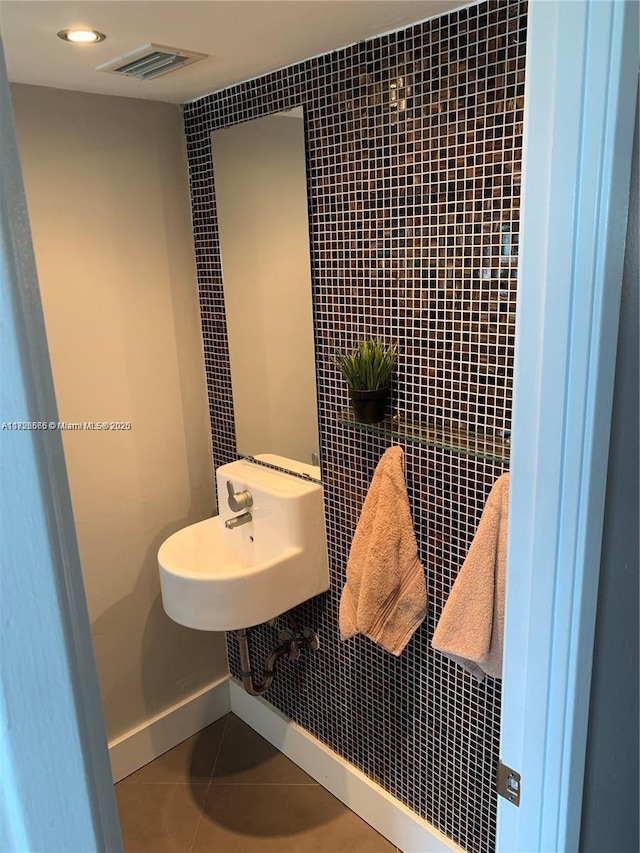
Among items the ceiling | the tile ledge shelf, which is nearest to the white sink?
the tile ledge shelf

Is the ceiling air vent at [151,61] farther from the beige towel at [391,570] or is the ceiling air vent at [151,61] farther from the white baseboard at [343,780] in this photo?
the white baseboard at [343,780]

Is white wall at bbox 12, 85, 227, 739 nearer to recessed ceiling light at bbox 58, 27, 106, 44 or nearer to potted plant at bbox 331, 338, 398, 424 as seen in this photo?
recessed ceiling light at bbox 58, 27, 106, 44

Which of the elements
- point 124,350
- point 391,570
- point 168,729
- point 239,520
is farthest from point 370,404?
point 168,729

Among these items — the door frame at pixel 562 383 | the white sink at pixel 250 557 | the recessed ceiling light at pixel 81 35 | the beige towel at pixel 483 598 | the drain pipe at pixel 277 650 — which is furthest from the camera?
the drain pipe at pixel 277 650

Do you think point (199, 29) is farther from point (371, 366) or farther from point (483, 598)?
point (483, 598)

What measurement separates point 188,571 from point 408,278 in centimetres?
103

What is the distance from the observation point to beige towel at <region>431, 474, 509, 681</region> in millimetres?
1498

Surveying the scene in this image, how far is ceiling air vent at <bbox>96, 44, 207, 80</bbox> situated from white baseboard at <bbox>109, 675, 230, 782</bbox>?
2.08m

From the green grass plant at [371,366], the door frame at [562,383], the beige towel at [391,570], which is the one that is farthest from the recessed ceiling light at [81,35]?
the beige towel at [391,570]

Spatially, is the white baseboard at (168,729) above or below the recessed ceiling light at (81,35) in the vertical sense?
below

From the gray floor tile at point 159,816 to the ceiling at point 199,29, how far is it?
83.9 inches

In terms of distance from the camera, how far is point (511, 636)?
3.04ft

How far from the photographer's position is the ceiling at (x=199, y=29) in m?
1.28

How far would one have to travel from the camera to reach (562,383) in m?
0.79
